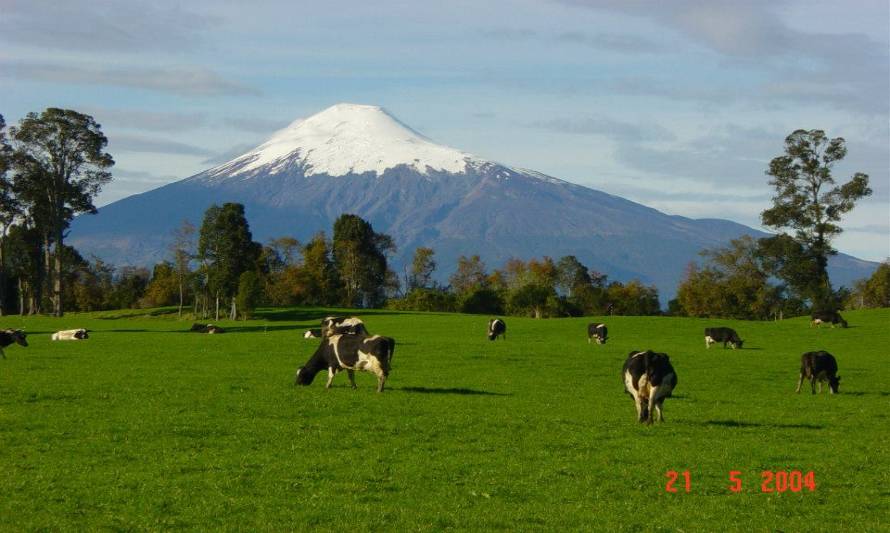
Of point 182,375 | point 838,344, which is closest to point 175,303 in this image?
point 838,344

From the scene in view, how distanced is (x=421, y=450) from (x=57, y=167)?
76691 mm

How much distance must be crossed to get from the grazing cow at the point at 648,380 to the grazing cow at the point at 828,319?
4737 centimetres

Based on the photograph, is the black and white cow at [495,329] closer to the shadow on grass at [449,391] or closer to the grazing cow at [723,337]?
the grazing cow at [723,337]

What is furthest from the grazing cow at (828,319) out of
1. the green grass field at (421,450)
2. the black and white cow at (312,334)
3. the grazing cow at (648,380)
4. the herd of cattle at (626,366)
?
the grazing cow at (648,380)

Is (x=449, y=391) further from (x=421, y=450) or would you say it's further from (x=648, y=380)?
(x=421, y=450)

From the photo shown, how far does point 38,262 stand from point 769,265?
71.4 m

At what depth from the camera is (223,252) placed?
92438 mm

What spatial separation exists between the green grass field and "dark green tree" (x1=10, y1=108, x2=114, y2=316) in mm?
55697

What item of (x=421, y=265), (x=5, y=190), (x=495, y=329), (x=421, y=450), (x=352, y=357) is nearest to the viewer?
(x=421, y=450)

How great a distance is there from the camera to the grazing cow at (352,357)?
25.2 meters

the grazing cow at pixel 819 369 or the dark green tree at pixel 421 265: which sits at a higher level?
the dark green tree at pixel 421 265

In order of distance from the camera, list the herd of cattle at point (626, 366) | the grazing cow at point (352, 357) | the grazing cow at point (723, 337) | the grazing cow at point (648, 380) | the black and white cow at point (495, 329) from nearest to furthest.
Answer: the grazing cow at point (648, 380), the herd of cattle at point (626, 366), the grazing cow at point (352, 357), the grazing cow at point (723, 337), the black and white cow at point (495, 329)

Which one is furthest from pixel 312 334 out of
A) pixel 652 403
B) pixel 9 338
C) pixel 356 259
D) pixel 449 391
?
pixel 356 259

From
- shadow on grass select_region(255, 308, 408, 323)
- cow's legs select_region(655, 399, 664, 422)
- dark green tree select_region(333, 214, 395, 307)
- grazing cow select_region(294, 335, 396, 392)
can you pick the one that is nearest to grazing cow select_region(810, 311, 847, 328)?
shadow on grass select_region(255, 308, 408, 323)
